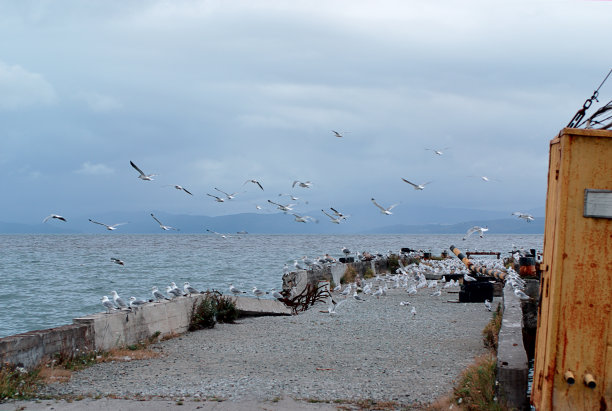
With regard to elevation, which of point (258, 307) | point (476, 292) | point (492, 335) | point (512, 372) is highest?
point (512, 372)

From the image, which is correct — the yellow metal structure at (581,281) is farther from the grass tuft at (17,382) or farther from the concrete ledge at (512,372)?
the grass tuft at (17,382)

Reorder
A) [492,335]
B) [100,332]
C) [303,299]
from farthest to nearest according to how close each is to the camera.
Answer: [303,299]
[492,335]
[100,332]

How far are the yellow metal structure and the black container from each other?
46.9 ft

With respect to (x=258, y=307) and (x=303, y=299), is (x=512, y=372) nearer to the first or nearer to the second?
(x=258, y=307)

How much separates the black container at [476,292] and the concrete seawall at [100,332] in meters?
8.77

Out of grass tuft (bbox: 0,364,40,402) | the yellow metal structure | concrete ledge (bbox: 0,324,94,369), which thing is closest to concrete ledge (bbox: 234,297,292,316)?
concrete ledge (bbox: 0,324,94,369)

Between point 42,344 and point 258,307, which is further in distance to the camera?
point 258,307

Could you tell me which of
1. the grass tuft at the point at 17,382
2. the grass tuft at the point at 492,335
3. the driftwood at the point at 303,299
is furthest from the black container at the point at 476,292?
the grass tuft at the point at 17,382

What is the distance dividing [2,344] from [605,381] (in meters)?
6.71

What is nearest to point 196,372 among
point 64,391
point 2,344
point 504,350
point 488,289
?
point 64,391

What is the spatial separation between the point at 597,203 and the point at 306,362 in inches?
236

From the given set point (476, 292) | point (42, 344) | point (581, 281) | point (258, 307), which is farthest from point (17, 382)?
point (476, 292)

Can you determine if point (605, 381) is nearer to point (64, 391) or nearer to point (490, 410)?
point (490, 410)

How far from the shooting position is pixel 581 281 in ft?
15.9
